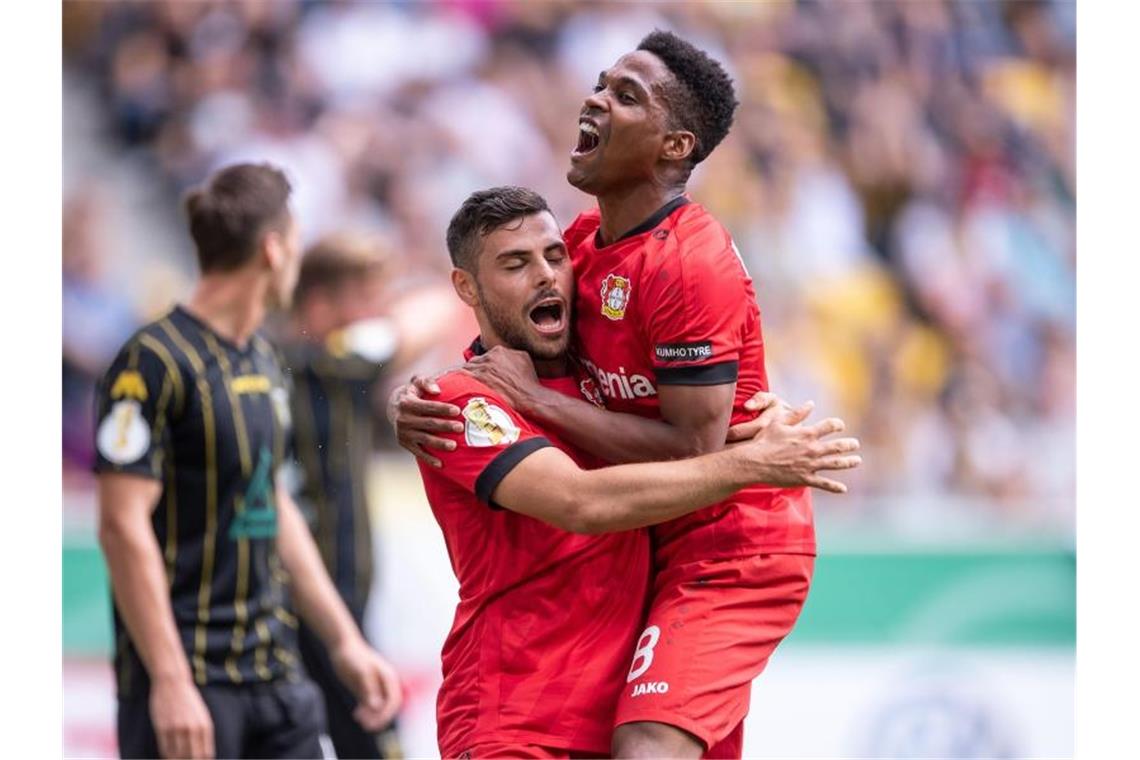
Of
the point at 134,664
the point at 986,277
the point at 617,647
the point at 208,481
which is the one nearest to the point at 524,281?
the point at 617,647

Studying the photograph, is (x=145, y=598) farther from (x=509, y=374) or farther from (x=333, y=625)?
(x=509, y=374)

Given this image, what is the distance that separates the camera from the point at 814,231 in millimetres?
8820

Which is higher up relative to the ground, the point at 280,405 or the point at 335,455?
the point at 280,405

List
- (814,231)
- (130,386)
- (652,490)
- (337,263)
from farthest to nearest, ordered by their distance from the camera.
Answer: (814,231) → (337,263) → (130,386) → (652,490)

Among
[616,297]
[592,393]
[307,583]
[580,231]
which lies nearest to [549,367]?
[592,393]

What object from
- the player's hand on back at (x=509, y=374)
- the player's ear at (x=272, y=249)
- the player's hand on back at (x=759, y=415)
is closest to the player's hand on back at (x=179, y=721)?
the player's ear at (x=272, y=249)

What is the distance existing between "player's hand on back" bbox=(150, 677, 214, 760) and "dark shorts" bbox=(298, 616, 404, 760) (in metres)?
1.89

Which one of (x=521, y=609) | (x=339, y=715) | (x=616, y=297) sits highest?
(x=616, y=297)

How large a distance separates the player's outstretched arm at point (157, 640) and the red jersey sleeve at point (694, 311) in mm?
2134

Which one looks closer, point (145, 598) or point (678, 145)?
point (678, 145)

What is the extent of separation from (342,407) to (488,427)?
382 cm

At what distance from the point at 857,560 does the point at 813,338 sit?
1.29 metres

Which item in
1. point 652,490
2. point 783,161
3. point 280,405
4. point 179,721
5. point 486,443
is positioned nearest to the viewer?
point 652,490

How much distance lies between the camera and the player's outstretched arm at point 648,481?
Answer: 3.69 meters
